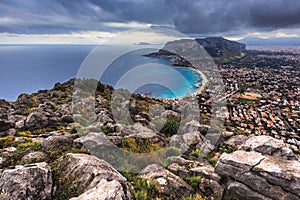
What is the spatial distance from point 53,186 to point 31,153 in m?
2.44

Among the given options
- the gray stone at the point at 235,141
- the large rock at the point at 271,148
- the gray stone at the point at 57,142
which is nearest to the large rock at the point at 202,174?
the large rock at the point at 271,148

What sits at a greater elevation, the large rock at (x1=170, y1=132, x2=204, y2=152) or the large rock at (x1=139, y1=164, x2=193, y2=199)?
the large rock at (x1=139, y1=164, x2=193, y2=199)

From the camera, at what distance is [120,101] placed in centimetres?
1872

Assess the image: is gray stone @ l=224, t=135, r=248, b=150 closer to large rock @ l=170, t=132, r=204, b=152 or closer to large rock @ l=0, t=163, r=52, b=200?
large rock @ l=170, t=132, r=204, b=152

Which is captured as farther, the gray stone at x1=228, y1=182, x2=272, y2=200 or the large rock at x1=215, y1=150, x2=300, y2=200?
the gray stone at x1=228, y1=182, x2=272, y2=200

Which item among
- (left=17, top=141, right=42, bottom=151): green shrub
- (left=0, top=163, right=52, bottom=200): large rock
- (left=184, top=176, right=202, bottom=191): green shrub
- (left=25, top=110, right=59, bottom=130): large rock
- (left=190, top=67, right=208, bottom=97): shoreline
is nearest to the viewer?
(left=0, top=163, right=52, bottom=200): large rock

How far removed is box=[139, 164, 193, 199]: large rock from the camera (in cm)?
559

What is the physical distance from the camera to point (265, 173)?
564 centimetres

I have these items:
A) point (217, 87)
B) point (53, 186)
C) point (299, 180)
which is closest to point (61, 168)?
point (53, 186)

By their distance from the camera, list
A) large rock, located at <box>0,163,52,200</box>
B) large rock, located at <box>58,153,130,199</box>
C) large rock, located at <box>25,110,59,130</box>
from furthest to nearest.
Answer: large rock, located at <box>25,110,59,130</box>, large rock, located at <box>58,153,130,199</box>, large rock, located at <box>0,163,52,200</box>

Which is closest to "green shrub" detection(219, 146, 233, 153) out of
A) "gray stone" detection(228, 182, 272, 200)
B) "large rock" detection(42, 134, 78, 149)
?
"gray stone" detection(228, 182, 272, 200)

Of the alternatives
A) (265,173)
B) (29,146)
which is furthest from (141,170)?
(29,146)

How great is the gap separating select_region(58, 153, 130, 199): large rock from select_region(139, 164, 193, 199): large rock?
4.91 feet

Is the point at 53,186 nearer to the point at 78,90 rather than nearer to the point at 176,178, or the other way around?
the point at 176,178
